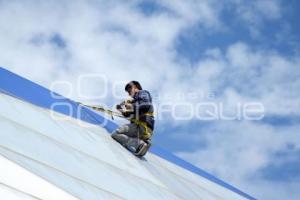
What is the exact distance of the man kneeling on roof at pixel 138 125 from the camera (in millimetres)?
9945

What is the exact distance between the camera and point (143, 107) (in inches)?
393

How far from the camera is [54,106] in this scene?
1010cm

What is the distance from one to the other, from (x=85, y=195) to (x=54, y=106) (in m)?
4.88

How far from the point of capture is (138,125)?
32.7ft

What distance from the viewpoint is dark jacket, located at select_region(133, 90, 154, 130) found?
997cm

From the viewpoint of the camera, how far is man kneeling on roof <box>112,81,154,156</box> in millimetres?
9945

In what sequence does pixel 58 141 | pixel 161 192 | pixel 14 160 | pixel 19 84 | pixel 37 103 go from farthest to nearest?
pixel 19 84, pixel 37 103, pixel 161 192, pixel 58 141, pixel 14 160

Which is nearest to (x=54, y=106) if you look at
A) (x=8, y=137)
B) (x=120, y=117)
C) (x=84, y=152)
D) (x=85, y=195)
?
(x=120, y=117)

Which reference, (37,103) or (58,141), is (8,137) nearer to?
(58,141)

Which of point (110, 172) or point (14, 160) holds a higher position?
point (110, 172)

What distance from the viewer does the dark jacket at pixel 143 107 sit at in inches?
392

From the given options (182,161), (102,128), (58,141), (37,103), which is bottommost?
(58,141)

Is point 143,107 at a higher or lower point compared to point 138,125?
higher

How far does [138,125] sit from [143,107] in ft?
1.24
